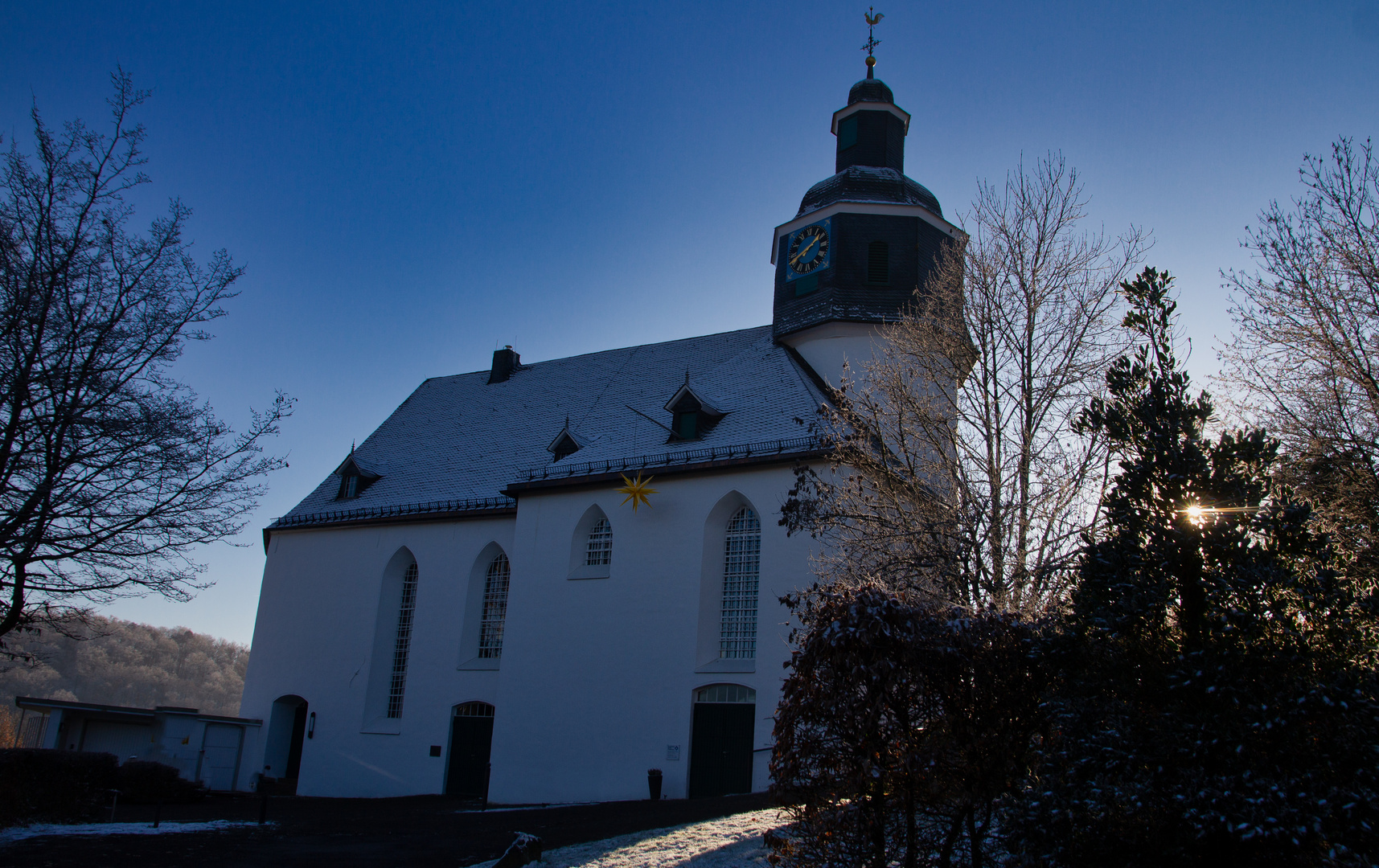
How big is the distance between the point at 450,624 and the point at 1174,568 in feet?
58.5

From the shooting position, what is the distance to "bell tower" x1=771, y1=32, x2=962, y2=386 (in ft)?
66.7

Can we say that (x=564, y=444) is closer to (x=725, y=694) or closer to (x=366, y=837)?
(x=725, y=694)

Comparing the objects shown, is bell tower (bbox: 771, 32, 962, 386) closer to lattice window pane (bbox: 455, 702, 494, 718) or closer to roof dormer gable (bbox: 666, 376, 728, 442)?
roof dormer gable (bbox: 666, 376, 728, 442)

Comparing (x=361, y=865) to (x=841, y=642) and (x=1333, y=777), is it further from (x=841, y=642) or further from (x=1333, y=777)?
(x=1333, y=777)

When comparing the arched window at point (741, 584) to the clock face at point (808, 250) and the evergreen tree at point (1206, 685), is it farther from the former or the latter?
the evergreen tree at point (1206, 685)

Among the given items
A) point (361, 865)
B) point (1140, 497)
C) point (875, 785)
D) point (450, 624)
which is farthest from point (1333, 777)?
point (450, 624)

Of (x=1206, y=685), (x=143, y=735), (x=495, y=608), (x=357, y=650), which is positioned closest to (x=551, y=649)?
(x=495, y=608)

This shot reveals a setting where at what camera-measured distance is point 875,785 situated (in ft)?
21.9

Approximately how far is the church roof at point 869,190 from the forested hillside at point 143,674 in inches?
2620

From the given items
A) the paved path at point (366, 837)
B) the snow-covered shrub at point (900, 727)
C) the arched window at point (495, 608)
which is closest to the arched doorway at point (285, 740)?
the arched window at point (495, 608)

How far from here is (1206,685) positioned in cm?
588

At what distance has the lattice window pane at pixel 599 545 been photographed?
19.6 metres

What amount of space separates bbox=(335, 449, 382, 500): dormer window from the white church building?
2.5 inches

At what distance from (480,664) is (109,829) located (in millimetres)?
8515
